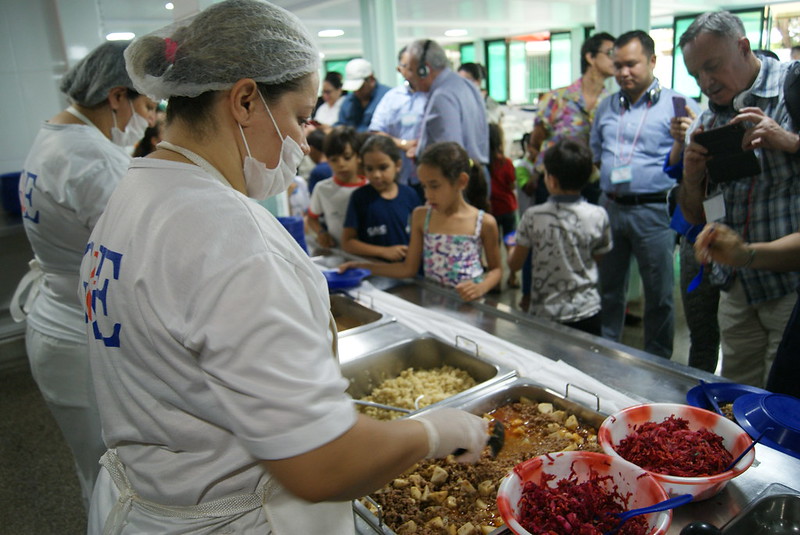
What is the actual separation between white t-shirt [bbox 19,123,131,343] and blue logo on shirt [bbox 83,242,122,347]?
0.98 m

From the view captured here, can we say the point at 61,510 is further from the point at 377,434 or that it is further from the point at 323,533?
the point at 377,434

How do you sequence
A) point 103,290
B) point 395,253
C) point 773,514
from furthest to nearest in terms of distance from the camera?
point 395,253
point 773,514
point 103,290

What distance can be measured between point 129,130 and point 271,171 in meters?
1.29

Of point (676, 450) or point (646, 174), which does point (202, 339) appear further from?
point (646, 174)

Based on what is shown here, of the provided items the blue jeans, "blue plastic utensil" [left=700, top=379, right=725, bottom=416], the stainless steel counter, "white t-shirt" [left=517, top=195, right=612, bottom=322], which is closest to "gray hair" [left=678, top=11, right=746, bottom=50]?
"white t-shirt" [left=517, top=195, right=612, bottom=322]

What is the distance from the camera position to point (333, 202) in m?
3.09

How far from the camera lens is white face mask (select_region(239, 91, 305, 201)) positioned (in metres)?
0.82

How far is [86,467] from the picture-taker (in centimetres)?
185

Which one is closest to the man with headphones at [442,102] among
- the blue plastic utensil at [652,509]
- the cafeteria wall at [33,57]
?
the cafeteria wall at [33,57]

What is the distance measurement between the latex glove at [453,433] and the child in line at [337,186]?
2169 millimetres

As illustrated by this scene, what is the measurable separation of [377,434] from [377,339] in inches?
44.5

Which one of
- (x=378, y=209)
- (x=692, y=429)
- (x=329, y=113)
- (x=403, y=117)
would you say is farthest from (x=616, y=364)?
(x=329, y=113)

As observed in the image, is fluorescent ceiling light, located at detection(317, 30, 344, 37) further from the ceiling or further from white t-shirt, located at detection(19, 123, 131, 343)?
white t-shirt, located at detection(19, 123, 131, 343)

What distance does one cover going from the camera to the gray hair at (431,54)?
360 cm
